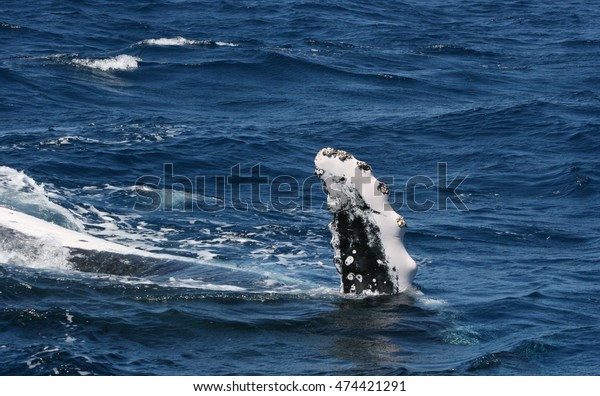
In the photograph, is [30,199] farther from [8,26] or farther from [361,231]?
[8,26]

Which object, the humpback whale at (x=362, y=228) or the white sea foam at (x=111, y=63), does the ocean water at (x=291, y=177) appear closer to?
the white sea foam at (x=111, y=63)

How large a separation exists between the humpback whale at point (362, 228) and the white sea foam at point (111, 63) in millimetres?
26475

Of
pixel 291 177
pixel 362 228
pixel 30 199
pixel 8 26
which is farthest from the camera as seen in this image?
pixel 8 26

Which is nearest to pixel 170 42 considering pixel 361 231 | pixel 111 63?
pixel 111 63

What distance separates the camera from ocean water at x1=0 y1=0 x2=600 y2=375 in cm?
1820

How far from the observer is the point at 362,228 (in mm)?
19969

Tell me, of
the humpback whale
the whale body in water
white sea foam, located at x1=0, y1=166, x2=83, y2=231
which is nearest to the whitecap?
white sea foam, located at x1=0, y1=166, x2=83, y2=231

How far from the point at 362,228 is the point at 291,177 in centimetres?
1247

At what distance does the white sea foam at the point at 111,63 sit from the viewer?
44.8 metres

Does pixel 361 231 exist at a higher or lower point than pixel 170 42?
lower

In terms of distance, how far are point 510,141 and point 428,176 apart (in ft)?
17.8

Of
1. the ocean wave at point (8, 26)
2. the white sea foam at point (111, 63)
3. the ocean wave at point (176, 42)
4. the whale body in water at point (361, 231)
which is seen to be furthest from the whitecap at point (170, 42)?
the whale body in water at point (361, 231)
